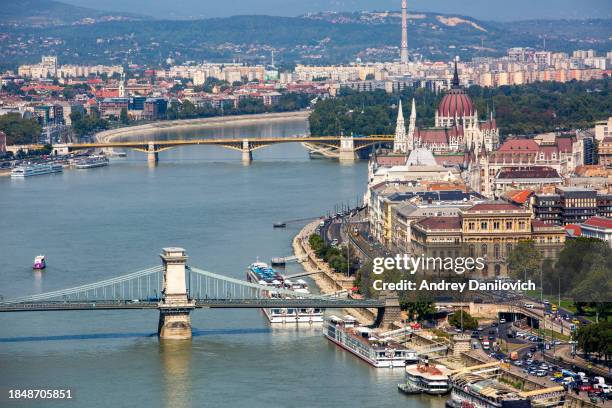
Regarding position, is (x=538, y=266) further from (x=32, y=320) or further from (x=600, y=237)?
(x=32, y=320)

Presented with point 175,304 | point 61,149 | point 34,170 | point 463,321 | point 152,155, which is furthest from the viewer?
point 61,149

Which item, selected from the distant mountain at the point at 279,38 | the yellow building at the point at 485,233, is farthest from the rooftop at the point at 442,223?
the distant mountain at the point at 279,38

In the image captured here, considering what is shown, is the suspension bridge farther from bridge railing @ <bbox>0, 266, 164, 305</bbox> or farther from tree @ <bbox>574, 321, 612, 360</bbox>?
tree @ <bbox>574, 321, 612, 360</bbox>

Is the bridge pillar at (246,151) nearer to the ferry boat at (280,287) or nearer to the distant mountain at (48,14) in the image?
the ferry boat at (280,287)

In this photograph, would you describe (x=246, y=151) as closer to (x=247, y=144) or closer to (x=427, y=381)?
(x=247, y=144)

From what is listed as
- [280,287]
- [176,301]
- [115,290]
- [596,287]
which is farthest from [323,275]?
[596,287]

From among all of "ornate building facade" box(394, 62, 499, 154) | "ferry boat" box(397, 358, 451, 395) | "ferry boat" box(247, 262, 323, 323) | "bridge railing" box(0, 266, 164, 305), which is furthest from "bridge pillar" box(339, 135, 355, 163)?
"ferry boat" box(397, 358, 451, 395)
